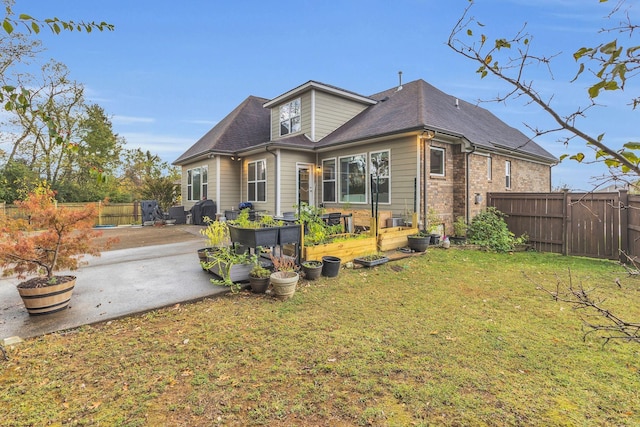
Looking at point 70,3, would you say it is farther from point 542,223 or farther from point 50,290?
point 542,223

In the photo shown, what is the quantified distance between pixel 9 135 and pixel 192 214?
40.0ft

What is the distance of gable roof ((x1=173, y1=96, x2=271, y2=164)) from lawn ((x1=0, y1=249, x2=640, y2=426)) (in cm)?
1024

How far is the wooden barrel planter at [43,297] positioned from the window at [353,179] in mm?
8076

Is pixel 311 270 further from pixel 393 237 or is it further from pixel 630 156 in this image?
pixel 630 156

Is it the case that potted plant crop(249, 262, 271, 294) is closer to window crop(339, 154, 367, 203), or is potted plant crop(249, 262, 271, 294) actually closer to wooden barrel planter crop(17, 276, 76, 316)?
wooden barrel planter crop(17, 276, 76, 316)

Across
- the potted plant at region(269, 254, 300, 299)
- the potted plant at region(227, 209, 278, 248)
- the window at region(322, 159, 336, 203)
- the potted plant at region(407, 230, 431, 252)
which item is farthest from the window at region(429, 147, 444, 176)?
the potted plant at region(269, 254, 300, 299)

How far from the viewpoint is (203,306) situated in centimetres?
419

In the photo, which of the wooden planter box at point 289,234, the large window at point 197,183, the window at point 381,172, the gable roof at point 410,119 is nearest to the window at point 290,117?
the gable roof at point 410,119

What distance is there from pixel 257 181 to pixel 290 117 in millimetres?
3172

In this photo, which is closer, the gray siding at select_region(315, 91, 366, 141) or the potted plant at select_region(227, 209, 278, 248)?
the potted plant at select_region(227, 209, 278, 248)

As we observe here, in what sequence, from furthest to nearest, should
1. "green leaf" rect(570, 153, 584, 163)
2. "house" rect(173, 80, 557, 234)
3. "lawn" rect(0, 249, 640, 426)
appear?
"house" rect(173, 80, 557, 234) → "lawn" rect(0, 249, 640, 426) → "green leaf" rect(570, 153, 584, 163)

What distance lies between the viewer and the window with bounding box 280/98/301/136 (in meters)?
12.4

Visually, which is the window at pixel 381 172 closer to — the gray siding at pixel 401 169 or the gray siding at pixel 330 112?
the gray siding at pixel 401 169

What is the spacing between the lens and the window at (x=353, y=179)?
10109mm
